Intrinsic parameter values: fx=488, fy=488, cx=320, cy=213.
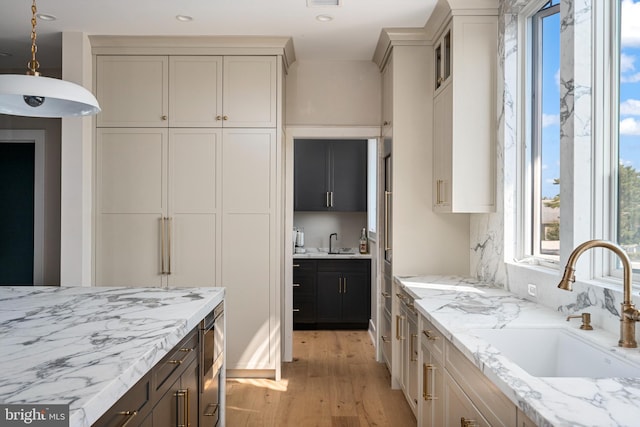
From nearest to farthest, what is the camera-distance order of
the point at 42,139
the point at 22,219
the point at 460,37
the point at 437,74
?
1. the point at 460,37
2. the point at 437,74
3. the point at 42,139
4. the point at 22,219

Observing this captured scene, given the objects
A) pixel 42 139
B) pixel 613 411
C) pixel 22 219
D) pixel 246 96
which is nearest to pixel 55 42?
pixel 42 139

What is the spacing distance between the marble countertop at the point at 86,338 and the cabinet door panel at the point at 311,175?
329 cm

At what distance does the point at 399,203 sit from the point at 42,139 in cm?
339

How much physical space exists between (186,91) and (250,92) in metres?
0.51

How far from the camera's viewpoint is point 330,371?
165 inches

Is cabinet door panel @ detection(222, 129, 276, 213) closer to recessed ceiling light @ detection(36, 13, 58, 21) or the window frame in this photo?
recessed ceiling light @ detection(36, 13, 58, 21)

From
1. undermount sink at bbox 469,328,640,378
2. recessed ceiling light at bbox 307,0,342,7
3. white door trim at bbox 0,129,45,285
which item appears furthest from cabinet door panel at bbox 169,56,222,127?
undermount sink at bbox 469,328,640,378

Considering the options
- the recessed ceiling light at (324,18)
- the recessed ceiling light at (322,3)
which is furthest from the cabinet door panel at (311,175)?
the recessed ceiling light at (322,3)

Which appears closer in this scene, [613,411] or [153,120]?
[613,411]

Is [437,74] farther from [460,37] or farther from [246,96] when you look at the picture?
[246,96]

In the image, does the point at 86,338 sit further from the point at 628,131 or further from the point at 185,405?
the point at 628,131

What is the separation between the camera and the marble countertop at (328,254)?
18.3 feet

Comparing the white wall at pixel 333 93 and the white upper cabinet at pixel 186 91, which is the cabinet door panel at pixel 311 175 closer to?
the white wall at pixel 333 93

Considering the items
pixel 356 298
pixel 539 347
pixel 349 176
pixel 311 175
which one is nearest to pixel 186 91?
pixel 311 175
